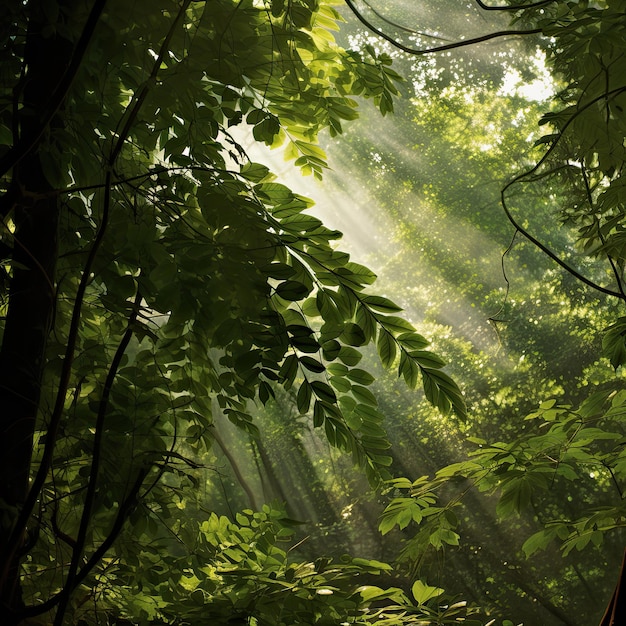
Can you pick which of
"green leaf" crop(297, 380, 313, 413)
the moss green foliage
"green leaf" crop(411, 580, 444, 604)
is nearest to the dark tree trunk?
the moss green foliage

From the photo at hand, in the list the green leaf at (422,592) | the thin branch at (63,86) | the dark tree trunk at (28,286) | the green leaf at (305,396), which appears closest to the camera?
the thin branch at (63,86)

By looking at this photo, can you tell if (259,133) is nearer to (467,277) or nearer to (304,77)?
(304,77)

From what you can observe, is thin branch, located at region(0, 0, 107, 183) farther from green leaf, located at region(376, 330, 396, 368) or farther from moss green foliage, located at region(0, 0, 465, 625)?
green leaf, located at region(376, 330, 396, 368)

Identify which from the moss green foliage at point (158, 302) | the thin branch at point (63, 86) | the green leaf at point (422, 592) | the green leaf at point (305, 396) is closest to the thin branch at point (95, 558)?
the moss green foliage at point (158, 302)

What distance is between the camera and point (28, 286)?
85 cm

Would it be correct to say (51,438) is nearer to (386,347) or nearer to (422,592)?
(386,347)

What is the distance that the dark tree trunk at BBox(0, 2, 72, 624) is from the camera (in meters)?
0.76

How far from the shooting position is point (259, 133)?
3.96 ft

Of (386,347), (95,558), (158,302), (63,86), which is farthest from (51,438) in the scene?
(386,347)

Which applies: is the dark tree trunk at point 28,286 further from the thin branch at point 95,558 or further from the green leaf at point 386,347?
the green leaf at point 386,347

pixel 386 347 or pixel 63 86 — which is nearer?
pixel 63 86

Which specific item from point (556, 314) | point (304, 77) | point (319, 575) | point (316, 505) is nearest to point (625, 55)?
point (304, 77)

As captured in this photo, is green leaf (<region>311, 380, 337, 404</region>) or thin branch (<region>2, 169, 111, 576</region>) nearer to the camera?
thin branch (<region>2, 169, 111, 576</region>)

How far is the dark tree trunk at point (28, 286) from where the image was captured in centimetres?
76
